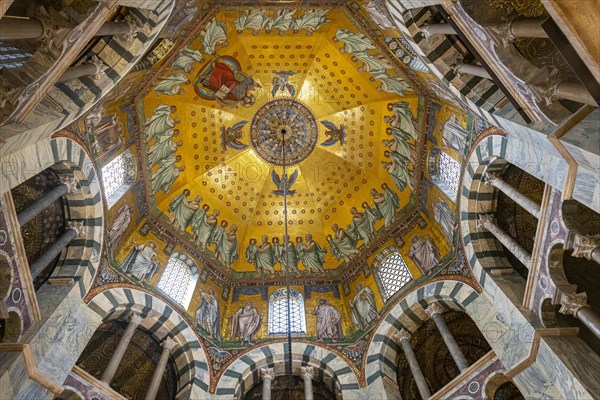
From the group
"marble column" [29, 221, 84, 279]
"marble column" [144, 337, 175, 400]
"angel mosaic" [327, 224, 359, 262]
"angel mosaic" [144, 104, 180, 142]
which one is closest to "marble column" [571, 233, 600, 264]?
"angel mosaic" [327, 224, 359, 262]

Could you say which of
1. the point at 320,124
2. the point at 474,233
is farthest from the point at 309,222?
the point at 474,233

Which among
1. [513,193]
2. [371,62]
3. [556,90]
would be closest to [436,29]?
[556,90]

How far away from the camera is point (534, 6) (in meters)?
9.42

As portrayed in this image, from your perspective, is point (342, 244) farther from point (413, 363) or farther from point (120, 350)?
point (120, 350)

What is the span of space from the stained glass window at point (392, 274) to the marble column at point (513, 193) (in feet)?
13.2

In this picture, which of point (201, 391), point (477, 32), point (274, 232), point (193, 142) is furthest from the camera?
point (274, 232)

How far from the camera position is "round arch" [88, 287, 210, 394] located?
1158 centimetres

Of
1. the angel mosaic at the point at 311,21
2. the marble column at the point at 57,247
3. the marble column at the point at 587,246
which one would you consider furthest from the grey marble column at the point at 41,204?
the marble column at the point at 587,246

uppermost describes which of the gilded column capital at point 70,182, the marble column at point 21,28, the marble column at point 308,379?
the gilded column capital at point 70,182

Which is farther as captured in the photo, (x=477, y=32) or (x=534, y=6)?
(x=534, y=6)

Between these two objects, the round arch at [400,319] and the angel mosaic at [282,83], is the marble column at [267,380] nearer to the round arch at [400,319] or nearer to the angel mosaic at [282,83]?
the round arch at [400,319]

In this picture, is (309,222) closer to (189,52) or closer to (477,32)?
(189,52)

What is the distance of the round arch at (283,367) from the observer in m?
11.9

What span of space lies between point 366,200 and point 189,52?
8073 millimetres
